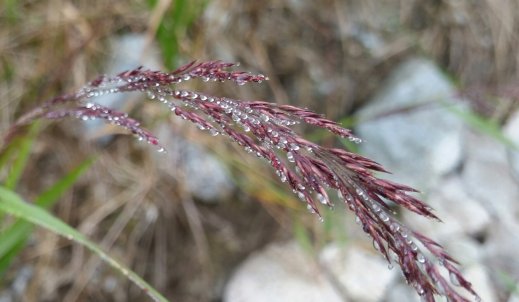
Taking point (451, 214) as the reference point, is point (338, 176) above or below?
below

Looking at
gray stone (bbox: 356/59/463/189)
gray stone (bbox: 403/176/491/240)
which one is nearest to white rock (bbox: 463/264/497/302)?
gray stone (bbox: 403/176/491/240)

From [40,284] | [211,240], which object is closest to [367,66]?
[211,240]

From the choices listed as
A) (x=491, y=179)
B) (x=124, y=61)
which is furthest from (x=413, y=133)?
(x=124, y=61)

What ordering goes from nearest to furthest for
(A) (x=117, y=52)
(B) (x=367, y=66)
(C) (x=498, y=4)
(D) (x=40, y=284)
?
1. (D) (x=40, y=284)
2. (A) (x=117, y=52)
3. (B) (x=367, y=66)
4. (C) (x=498, y=4)

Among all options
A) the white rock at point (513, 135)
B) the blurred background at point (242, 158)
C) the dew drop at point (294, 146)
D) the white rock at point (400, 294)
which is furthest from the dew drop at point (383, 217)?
the white rock at point (513, 135)

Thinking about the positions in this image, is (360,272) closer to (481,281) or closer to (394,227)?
(481,281)

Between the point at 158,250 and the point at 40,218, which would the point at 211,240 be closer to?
the point at 158,250
